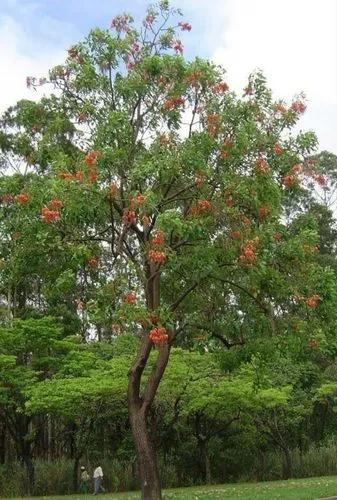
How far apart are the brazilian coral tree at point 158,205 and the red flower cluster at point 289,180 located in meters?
0.03

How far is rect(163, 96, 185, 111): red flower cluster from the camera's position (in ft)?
40.7

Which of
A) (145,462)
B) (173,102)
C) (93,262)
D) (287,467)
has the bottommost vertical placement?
A: (287,467)

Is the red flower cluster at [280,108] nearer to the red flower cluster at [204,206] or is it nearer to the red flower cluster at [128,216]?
the red flower cluster at [204,206]

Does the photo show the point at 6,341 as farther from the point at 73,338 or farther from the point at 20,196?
the point at 20,196

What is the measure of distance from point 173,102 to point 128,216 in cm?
285

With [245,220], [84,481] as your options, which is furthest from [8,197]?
[84,481]

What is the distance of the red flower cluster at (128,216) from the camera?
10.6m

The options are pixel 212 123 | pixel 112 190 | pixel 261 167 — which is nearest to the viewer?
pixel 112 190

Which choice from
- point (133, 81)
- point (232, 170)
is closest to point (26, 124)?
point (133, 81)

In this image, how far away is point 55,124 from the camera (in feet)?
42.3

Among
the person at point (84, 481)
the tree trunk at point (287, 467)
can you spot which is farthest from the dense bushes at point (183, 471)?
the tree trunk at point (287, 467)

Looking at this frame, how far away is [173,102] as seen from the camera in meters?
12.5

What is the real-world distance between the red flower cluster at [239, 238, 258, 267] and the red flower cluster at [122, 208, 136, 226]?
1.82m

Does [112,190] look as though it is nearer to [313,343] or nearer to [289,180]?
[289,180]
